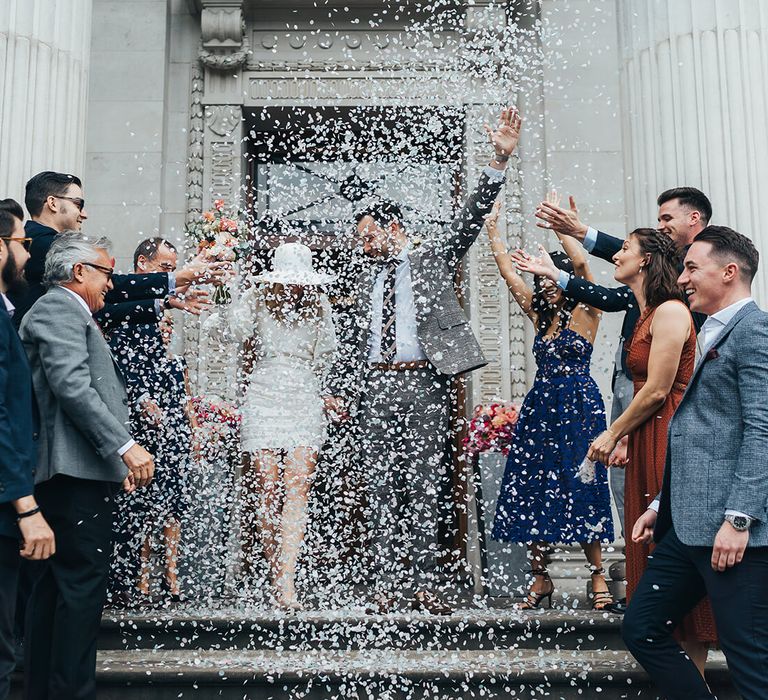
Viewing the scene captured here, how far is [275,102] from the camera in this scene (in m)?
8.23

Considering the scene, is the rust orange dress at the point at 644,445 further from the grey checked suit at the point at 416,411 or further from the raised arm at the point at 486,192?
the raised arm at the point at 486,192

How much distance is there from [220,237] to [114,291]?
144cm

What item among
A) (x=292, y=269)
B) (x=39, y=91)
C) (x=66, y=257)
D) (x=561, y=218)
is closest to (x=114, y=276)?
(x=66, y=257)

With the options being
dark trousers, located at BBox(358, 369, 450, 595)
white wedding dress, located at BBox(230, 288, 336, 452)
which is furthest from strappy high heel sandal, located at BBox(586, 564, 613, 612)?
white wedding dress, located at BBox(230, 288, 336, 452)

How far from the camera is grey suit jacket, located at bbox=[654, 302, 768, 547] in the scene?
346 cm

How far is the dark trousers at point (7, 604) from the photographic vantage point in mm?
3510

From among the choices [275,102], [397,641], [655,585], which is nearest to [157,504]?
[397,641]

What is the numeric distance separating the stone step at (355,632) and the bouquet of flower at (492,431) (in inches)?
69.7

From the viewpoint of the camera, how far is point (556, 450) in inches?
218

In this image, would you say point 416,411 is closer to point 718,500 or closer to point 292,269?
point 292,269

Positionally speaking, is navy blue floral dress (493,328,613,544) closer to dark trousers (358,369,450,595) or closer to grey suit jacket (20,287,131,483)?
dark trousers (358,369,450,595)

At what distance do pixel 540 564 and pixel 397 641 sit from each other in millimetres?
1096

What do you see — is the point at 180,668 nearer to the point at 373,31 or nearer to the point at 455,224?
the point at 455,224

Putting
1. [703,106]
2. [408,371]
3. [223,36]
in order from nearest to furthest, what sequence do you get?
[408,371]
[703,106]
[223,36]
